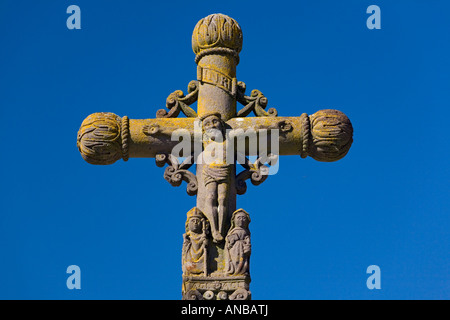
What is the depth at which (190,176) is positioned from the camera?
1077cm

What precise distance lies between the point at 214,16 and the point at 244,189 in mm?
2250

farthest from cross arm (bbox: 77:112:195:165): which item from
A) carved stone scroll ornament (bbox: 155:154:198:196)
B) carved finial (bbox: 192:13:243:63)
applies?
carved finial (bbox: 192:13:243:63)

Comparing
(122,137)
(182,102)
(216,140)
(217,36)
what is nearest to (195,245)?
(216,140)

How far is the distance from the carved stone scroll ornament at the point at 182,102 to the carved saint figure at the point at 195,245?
1.50 metres

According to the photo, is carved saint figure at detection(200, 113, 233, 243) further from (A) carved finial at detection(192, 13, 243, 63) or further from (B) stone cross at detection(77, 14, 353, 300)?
→ (A) carved finial at detection(192, 13, 243, 63)

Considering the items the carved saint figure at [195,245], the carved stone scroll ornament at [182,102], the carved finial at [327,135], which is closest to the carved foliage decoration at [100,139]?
the carved stone scroll ornament at [182,102]

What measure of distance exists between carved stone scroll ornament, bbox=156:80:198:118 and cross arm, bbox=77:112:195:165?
234 mm

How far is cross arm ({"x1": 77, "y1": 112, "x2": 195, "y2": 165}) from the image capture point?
35.7ft

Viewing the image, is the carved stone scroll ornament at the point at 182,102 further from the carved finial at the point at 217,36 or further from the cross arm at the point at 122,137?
the carved finial at the point at 217,36

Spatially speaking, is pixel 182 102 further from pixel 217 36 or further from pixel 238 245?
pixel 238 245

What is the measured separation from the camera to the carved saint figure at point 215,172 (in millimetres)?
A: 10414

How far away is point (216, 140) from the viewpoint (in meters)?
10.8

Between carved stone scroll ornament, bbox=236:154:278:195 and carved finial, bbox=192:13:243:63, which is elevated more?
carved finial, bbox=192:13:243:63
